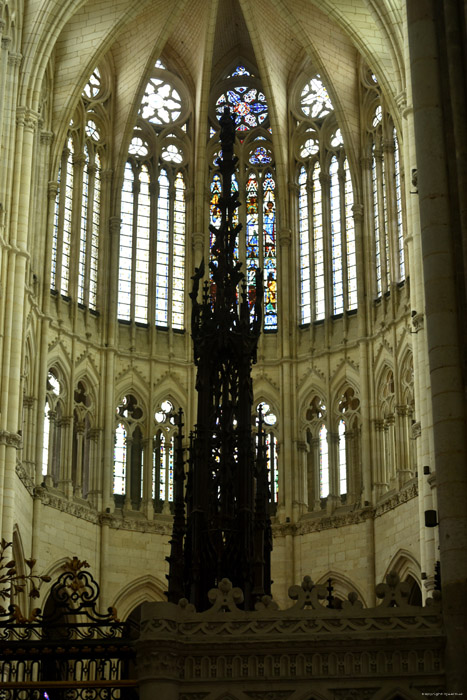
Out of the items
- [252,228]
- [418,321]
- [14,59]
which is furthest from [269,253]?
[418,321]

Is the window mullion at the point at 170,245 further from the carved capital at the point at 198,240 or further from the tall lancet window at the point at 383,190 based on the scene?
the tall lancet window at the point at 383,190

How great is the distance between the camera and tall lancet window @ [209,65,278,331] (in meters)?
31.0

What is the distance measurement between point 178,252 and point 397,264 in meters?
5.62

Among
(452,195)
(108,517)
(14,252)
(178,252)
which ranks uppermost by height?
(178,252)

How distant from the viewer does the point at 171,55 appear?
105 ft

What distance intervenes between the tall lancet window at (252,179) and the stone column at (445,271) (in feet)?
67.0

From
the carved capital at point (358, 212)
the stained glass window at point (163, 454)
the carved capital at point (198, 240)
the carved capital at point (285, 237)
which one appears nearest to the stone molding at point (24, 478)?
the stained glass window at point (163, 454)

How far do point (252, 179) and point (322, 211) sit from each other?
6.93ft

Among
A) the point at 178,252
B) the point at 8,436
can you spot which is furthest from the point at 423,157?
the point at 178,252

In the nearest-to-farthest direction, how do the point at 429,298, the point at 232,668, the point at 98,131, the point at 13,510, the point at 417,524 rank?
the point at 232,668 → the point at 429,298 → the point at 13,510 → the point at 417,524 → the point at 98,131

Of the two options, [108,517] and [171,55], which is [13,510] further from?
[171,55]

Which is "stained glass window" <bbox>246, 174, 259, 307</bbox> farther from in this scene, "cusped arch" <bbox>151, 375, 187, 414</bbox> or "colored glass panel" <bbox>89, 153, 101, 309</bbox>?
"colored glass panel" <bbox>89, 153, 101, 309</bbox>

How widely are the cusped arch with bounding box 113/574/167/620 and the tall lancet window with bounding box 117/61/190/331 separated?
6.05 metres

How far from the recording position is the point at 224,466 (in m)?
17.2
